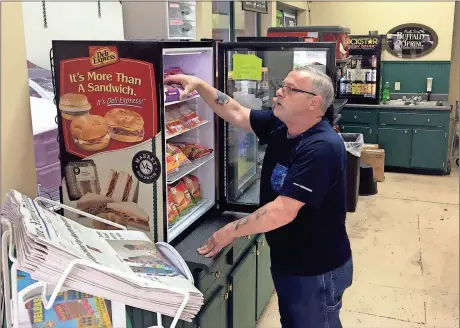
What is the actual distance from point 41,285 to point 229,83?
169 centimetres

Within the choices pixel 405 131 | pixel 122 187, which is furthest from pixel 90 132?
pixel 405 131

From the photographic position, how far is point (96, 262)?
1.61 metres

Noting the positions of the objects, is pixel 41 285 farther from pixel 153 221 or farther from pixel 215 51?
pixel 215 51

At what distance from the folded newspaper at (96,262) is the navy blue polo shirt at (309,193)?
622 millimetres

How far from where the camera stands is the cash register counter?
7.78ft

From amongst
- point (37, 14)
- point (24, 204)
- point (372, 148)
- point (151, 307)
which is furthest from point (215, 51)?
point (372, 148)

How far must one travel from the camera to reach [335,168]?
2223 mm

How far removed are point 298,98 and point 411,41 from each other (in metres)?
6.49

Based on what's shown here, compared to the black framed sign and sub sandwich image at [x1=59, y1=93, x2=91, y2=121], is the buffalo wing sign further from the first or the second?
sub sandwich image at [x1=59, y1=93, x2=91, y2=121]

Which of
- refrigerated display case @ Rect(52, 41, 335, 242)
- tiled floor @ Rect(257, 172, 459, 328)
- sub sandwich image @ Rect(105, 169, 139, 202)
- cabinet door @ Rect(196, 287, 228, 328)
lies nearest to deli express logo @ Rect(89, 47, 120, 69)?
refrigerated display case @ Rect(52, 41, 335, 242)

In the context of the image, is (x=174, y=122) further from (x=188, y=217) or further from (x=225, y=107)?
(x=188, y=217)

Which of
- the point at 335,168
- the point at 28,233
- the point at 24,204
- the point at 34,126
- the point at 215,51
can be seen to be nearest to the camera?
the point at 28,233

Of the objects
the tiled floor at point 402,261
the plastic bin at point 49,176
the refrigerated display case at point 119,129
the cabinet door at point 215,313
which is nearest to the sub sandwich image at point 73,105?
the refrigerated display case at point 119,129

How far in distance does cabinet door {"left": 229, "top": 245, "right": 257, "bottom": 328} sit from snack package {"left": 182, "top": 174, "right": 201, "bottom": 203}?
472mm
